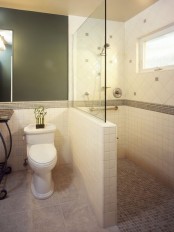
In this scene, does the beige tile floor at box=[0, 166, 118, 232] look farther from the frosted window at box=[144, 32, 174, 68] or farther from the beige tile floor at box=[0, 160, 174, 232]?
the frosted window at box=[144, 32, 174, 68]

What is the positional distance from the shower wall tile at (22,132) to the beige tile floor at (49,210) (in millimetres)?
355

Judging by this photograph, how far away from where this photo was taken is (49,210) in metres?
1.83

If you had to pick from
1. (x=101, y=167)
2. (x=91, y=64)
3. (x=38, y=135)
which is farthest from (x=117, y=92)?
(x=101, y=167)

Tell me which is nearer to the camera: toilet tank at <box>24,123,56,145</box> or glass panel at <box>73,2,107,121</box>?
glass panel at <box>73,2,107,121</box>

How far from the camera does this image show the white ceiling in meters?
2.26

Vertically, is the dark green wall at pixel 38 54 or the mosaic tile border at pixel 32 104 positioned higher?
the dark green wall at pixel 38 54

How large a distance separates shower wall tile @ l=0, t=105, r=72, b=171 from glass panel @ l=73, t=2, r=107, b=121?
362 mm

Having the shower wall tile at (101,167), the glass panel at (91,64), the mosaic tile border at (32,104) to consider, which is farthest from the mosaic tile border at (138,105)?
the shower wall tile at (101,167)

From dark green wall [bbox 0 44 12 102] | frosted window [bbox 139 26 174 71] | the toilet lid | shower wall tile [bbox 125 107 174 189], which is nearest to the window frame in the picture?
frosted window [bbox 139 26 174 71]

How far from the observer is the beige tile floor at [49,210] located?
62.9 inches

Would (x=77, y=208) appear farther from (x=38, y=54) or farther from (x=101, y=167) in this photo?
(x=38, y=54)

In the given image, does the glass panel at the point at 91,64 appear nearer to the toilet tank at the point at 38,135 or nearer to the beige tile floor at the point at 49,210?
the toilet tank at the point at 38,135

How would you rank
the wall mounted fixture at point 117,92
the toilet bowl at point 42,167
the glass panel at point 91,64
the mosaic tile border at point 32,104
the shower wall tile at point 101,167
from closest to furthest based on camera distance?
the shower wall tile at point 101,167 < the glass panel at point 91,64 < the toilet bowl at point 42,167 < the mosaic tile border at point 32,104 < the wall mounted fixture at point 117,92

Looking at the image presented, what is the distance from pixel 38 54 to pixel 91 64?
886 mm
